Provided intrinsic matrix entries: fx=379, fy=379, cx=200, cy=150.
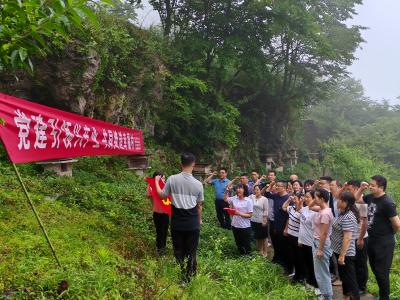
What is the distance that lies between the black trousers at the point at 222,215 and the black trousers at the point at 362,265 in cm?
374

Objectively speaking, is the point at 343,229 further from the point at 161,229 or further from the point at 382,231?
the point at 161,229

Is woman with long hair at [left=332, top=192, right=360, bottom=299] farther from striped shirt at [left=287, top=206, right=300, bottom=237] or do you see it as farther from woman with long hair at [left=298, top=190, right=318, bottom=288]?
striped shirt at [left=287, top=206, right=300, bottom=237]

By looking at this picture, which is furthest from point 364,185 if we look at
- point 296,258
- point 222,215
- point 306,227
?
point 222,215

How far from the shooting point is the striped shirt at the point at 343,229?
471 centimetres

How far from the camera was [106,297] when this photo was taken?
11.1ft

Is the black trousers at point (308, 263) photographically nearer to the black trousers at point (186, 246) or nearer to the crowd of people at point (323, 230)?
the crowd of people at point (323, 230)

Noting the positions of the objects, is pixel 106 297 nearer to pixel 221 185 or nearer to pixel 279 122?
pixel 221 185

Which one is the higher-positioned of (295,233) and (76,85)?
(76,85)

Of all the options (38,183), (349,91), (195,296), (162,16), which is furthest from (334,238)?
(349,91)

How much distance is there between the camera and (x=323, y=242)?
4809 mm

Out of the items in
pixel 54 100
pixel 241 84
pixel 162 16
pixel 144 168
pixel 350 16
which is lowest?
pixel 144 168

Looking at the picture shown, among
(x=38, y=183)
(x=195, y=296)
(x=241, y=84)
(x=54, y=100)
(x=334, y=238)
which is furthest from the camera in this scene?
(x=241, y=84)

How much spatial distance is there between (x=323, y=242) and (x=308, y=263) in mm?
924

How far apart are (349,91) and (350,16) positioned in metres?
18.0
